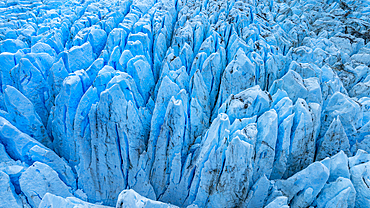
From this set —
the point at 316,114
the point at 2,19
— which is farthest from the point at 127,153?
the point at 2,19

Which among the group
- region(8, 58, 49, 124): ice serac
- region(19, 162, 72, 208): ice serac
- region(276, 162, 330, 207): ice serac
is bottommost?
region(19, 162, 72, 208): ice serac

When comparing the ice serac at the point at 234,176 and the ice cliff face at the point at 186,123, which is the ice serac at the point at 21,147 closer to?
the ice cliff face at the point at 186,123

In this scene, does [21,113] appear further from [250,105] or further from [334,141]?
[334,141]

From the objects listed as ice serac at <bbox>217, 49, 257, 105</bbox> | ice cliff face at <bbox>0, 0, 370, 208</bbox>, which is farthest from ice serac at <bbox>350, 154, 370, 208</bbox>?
ice serac at <bbox>217, 49, 257, 105</bbox>

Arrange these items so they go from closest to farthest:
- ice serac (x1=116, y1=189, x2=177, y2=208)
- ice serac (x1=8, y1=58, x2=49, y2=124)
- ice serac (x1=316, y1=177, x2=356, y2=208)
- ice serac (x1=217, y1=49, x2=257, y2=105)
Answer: ice serac (x1=116, y1=189, x2=177, y2=208), ice serac (x1=316, y1=177, x2=356, y2=208), ice serac (x1=217, y1=49, x2=257, y2=105), ice serac (x1=8, y1=58, x2=49, y2=124)

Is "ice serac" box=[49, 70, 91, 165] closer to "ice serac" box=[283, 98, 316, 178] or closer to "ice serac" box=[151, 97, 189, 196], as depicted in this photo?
"ice serac" box=[151, 97, 189, 196]

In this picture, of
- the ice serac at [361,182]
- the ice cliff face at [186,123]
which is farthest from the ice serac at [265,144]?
the ice serac at [361,182]
